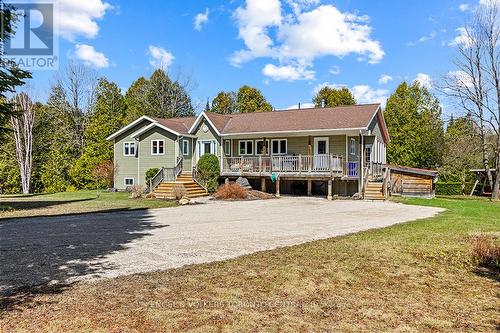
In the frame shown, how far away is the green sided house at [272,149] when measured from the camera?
23.6m

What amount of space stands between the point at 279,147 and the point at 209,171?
528cm

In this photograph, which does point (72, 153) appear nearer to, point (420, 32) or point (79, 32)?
point (79, 32)

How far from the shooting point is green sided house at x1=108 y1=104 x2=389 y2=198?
2357cm

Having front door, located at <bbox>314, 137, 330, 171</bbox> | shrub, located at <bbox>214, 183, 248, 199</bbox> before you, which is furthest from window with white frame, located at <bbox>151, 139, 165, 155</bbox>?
front door, located at <bbox>314, 137, 330, 171</bbox>

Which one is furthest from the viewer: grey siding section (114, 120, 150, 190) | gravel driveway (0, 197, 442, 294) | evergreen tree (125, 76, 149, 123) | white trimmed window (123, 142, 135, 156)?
evergreen tree (125, 76, 149, 123)

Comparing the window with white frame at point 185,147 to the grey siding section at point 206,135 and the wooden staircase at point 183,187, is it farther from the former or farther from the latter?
the wooden staircase at point 183,187

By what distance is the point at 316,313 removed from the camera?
182 inches

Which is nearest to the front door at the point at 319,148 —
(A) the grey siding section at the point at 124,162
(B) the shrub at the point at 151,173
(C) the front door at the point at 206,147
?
(C) the front door at the point at 206,147

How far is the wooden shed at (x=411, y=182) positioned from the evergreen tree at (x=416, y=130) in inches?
451

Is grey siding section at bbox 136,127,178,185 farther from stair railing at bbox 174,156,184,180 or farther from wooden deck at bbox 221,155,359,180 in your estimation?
wooden deck at bbox 221,155,359,180

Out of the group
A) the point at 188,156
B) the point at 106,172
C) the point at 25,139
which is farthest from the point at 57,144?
the point at 188,156

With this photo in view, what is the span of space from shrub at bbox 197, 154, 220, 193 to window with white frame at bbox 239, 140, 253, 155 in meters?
2.66

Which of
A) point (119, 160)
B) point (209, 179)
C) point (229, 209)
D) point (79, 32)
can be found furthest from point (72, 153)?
point (229, 209)

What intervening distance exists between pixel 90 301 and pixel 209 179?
67.9 ft
